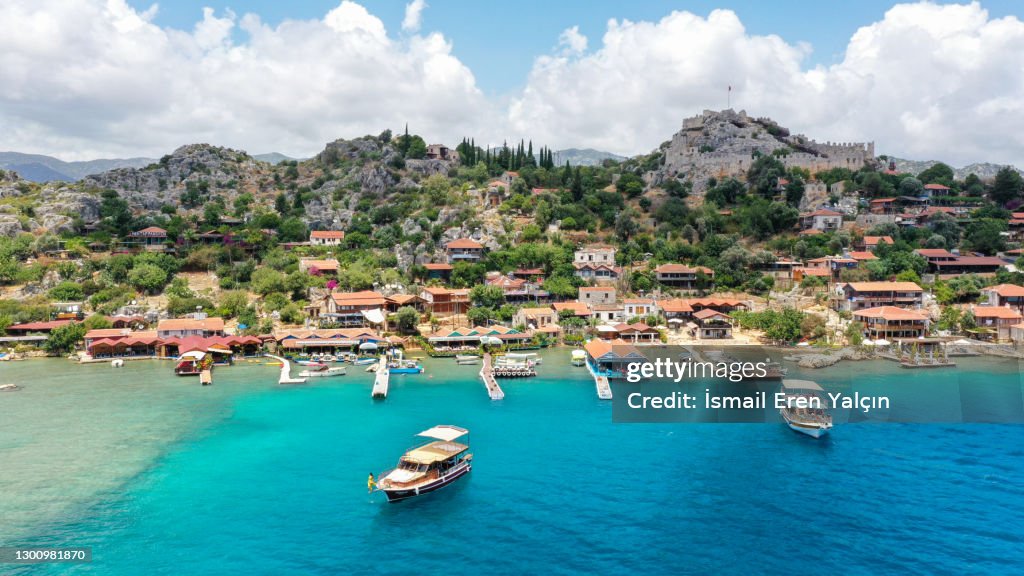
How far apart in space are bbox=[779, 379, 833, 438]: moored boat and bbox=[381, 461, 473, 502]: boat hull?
14473 millimetres

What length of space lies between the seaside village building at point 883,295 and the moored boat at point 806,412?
85.7 ft

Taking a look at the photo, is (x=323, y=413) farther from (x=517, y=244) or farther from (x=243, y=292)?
(x=517, y=244)

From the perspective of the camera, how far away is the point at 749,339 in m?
46.7

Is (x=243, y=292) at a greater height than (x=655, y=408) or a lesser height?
greater

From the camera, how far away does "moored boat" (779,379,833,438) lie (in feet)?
85.3

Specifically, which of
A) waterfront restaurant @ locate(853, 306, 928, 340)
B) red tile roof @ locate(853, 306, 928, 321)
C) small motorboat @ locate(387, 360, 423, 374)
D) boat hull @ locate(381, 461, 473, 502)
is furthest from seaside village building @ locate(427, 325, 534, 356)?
waterfront restaurant @ locate(853, 306, 928, 340)

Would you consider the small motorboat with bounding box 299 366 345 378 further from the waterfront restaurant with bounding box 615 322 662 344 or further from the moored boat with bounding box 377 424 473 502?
the waterfront restaurant with bounding box 615 322 662 344

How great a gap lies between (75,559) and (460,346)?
30.0 m

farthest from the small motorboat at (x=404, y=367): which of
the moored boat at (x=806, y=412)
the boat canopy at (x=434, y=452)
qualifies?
the moored boat at (x=806, y=412)

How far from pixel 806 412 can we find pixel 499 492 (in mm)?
14784

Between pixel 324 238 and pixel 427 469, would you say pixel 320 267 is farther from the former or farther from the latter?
pixel 427 469

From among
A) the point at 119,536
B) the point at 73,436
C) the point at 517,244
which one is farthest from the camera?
the point at 517,244

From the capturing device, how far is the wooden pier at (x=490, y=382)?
105 ft

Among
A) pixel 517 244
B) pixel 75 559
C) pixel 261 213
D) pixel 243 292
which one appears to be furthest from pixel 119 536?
pixel 261 213
